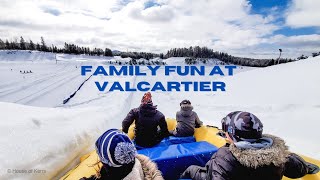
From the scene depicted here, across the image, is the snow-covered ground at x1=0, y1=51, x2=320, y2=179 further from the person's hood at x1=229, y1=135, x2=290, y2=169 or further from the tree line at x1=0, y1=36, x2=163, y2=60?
the tree line at x1=0, y1=36, x2=163, y2=60

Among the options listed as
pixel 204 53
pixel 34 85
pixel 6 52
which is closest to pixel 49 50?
pixel 6 52

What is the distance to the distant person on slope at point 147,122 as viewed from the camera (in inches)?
149

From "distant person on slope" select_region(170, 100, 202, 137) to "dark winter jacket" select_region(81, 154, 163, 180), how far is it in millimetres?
2697

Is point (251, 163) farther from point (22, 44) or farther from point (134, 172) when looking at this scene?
point (22, 44)

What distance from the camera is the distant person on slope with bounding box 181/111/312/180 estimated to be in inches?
63.3

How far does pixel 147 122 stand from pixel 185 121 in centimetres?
88

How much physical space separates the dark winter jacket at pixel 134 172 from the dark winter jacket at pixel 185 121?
270 centimetres

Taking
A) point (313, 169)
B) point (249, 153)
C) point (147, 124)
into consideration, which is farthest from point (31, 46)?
point (249, 153)

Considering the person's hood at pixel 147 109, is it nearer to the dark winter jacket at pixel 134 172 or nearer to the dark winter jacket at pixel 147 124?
the dark winter jacket at pixel 147 124

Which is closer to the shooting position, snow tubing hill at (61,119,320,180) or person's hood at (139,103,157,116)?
snow tubing hill at (61,119,320,180)

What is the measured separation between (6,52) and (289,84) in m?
83.0

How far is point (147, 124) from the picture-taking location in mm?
3840

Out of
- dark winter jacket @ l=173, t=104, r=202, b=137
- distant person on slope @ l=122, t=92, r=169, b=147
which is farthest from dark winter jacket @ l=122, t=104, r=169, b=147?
dark winter jacket @ l=173, t=104, r=202, b=137

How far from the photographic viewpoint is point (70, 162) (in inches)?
127
